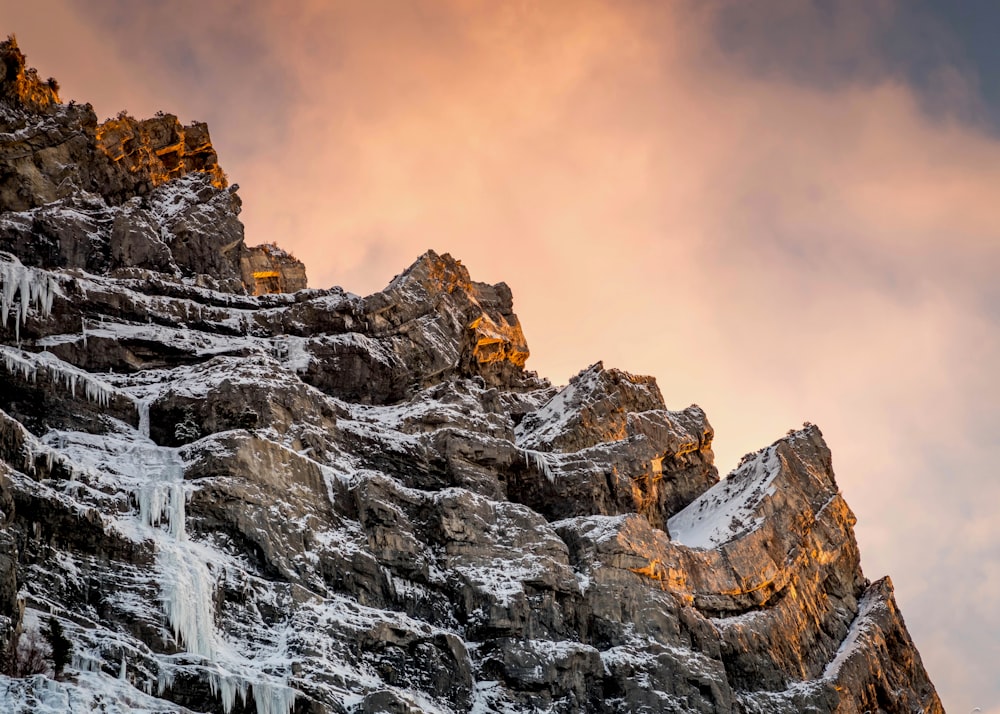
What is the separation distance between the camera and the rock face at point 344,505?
2004 inches

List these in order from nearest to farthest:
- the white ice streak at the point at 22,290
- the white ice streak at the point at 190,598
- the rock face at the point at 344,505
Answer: the white ice streak at the point at 190,598
the rock face at the point at 344,505
the white ice streak at the point at 22,290

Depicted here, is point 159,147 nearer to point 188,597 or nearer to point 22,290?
point 22,290

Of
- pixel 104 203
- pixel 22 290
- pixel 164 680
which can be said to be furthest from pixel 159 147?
pixel 164 680

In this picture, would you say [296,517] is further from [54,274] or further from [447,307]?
[447,307]

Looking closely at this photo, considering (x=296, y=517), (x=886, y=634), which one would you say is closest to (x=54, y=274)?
(x=296, y=517)

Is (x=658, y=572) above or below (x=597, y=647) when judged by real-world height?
above

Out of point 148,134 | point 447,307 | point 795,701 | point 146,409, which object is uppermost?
point 148,134

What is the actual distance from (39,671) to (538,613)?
1058 inches

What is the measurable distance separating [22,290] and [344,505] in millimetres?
20851

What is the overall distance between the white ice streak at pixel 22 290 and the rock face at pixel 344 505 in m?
0.18

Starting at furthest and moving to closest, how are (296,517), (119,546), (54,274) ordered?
(54,274), (296,517), (119,546)

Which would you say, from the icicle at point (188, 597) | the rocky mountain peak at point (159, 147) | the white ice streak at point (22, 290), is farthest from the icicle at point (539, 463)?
the rocky mountain peak at point (159, 147)

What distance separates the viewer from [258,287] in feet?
306

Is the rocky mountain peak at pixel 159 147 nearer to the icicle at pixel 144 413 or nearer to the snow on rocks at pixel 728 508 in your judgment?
the icicle at pixel 144 413
